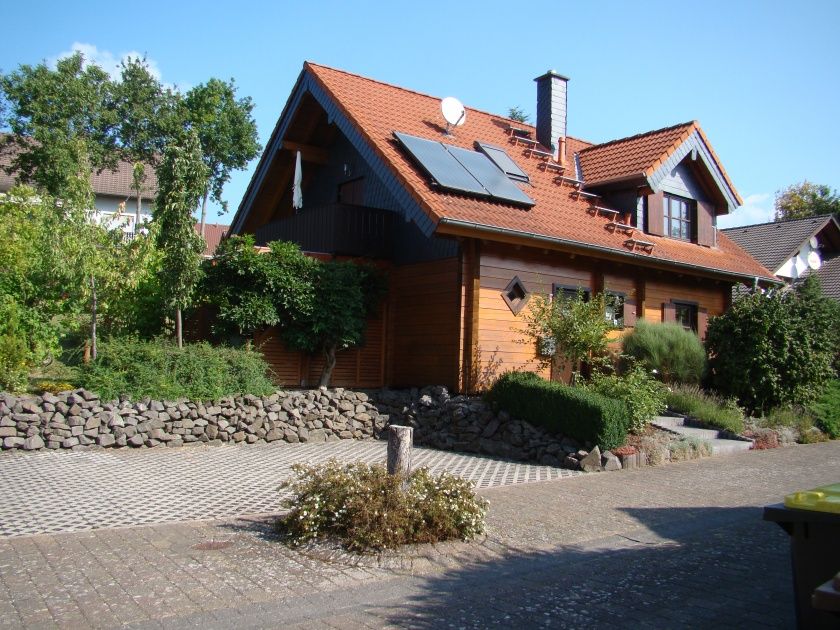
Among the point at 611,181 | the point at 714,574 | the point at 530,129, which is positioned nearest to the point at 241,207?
the point at 530,129

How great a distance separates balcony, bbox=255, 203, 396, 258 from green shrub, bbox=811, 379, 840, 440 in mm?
10267

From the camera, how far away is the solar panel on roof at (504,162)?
17047 mm

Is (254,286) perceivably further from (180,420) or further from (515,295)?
(515,295)

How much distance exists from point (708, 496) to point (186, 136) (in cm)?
1104

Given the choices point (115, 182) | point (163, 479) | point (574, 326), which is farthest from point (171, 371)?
point (115, 182)

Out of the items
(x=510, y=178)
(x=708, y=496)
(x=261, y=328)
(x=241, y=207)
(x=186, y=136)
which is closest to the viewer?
(x=708, y=496)

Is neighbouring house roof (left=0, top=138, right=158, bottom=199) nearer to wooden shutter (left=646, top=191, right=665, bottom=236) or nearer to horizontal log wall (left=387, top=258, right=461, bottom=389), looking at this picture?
horizontal log wall (left=387, top=258, right=461, bottom=389)

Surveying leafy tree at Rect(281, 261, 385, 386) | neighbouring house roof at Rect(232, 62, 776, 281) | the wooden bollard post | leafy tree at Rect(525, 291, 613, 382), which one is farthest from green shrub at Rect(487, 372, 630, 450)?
the wooden bollard post

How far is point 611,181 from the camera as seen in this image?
18.7 meters

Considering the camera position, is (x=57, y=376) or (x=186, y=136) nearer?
(x=57, y=376)

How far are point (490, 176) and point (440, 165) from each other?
4.31 ft

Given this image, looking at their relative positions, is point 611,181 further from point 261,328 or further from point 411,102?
point 261,328

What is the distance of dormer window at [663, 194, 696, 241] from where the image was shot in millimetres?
19734

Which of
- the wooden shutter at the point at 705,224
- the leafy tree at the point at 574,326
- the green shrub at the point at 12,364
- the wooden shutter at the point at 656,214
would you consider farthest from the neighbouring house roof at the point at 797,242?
the green shrub at the point at 12,364
